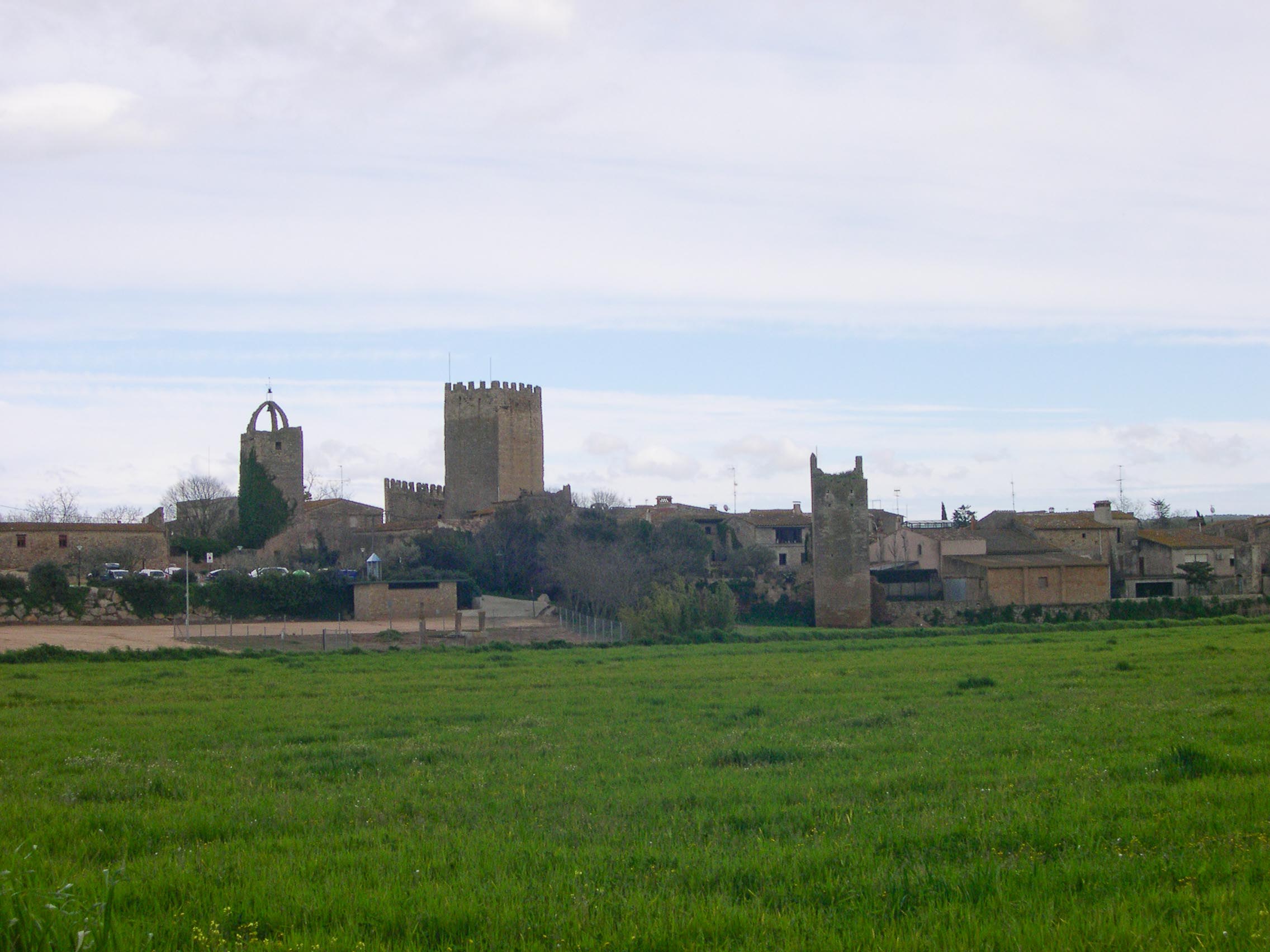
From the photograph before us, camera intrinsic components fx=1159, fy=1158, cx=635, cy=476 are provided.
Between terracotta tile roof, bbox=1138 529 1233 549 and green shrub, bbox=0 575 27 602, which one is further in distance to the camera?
terracotta tile roof, bbox=1138 529 1233 549

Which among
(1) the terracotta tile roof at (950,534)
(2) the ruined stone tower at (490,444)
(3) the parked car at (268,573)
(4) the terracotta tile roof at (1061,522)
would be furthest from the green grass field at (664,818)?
(2) the ruined stone tower at (490,444)

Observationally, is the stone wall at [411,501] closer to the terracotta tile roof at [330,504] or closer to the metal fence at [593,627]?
the terracotta tile roof at [330,504]

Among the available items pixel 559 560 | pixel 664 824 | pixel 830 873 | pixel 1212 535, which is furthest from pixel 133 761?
pixel 1212 535

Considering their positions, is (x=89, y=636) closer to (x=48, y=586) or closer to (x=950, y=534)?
(x=48, y=586)

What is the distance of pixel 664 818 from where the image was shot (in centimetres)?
824

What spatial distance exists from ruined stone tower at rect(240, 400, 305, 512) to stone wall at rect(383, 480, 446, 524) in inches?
497

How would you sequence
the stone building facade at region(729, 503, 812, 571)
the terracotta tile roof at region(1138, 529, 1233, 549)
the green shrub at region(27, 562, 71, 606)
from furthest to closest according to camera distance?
the stone building facade at region(729, 503, 812, 571) → the terracotta tile roof at region(1138, 529, 1233, 549) → the green shrub at region(27, 562, 71, 606)

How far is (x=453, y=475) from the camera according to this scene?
8325 cm

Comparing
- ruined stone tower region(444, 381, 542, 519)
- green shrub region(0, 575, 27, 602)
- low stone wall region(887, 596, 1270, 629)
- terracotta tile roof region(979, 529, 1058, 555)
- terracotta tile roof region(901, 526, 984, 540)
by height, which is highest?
ruined stone tower region(444, 381, 542, 519)

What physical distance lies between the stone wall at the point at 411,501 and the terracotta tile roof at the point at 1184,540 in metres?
46.4

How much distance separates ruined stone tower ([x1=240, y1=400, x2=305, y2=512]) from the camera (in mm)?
67812

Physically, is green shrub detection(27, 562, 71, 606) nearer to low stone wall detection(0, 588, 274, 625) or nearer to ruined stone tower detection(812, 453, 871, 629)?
low stone wall detection(0, 588, 274, 625)

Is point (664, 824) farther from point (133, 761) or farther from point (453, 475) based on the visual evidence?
point (453, 475)

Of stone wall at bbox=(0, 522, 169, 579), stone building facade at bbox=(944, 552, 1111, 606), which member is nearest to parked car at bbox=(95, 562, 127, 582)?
stone wall at bbox=(0, 522, 169, 579)
